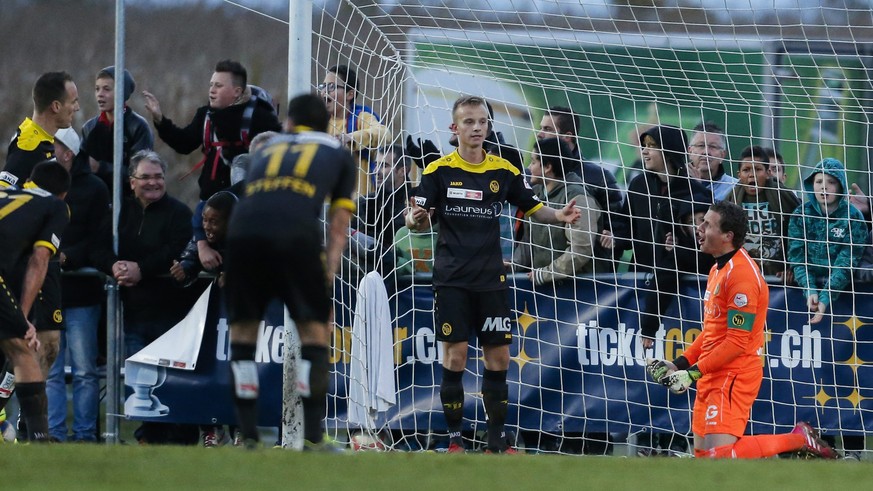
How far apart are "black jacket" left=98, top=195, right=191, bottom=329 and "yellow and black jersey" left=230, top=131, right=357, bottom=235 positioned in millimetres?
3244

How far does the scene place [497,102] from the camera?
11.1 m

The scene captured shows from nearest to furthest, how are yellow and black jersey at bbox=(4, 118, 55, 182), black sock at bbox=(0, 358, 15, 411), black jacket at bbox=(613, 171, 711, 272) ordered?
1. black sock at bbox=(0, 358, 15, 411)
2. yellow and black jersey at bbox=(4, 118, 55, 182)
3. black jacket at bbox=(613, 171, 711, 272)

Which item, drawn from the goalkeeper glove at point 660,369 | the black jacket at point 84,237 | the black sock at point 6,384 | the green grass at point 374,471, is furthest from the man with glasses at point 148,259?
the goalkeeper glove at point 660,369

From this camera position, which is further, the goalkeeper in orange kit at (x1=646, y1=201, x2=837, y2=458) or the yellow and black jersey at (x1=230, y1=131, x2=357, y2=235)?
the goalkeeper in orange kit at (x1=646, y1=201, x2=837, y2=458)

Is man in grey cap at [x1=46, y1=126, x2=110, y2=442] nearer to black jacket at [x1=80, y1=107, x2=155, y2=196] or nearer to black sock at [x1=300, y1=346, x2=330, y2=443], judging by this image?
black jacket at [x1=80, y1=107, x2=155, y2=196]

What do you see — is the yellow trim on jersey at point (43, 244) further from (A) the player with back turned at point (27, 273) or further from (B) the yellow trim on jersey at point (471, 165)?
(B) the yellow trim on jersey at point (471, 165)

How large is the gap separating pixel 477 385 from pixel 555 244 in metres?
1.15

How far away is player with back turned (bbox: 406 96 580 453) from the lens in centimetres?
849

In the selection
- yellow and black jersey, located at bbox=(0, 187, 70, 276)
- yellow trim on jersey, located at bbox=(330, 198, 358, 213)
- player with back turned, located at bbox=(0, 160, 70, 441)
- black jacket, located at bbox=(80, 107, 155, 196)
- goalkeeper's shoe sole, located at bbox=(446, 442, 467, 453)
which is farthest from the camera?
black jacket, located at bbox=(80, 107, 155, 196)

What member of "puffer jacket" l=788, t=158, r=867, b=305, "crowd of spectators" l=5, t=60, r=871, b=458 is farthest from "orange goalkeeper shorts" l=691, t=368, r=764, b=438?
"puffer jacket" l=788, t=158, r=867, b=305

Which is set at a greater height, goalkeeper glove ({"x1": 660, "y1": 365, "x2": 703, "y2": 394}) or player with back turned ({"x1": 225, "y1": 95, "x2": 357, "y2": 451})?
player with back turned ({"x1": 225, "y1": 95, "x2": 357, "y2": 451})

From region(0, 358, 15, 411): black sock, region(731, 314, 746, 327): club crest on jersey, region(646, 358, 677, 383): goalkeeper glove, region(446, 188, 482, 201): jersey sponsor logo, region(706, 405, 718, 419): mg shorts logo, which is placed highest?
region(446, 188, 482, 201): jersey sponsor logo

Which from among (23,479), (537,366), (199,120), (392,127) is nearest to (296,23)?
(392,127)

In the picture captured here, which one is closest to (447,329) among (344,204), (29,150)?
(344,204)
